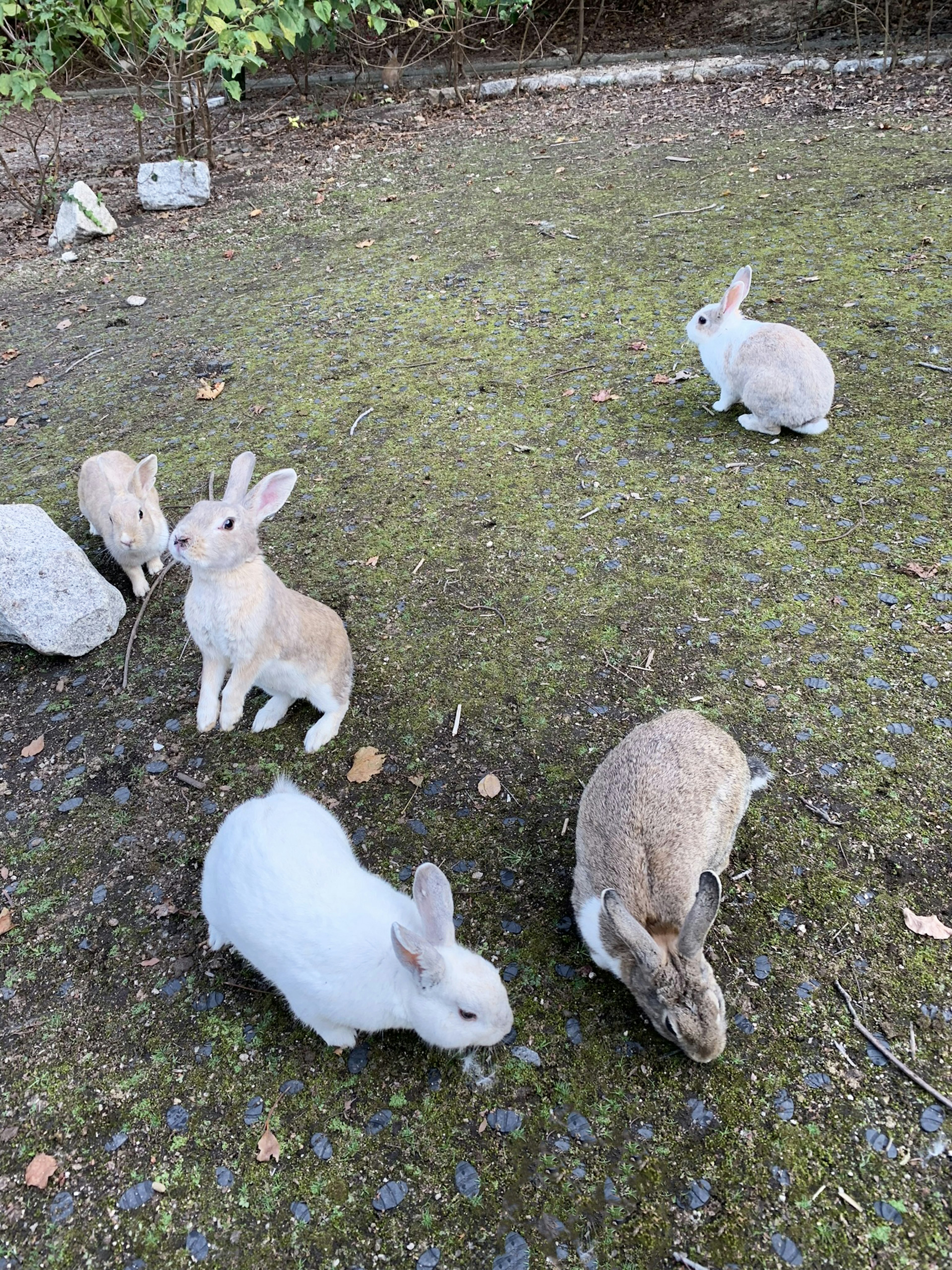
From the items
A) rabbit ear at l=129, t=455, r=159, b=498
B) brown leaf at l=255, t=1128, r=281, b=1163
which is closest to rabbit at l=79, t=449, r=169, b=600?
rabbit ear at l=129, t=455, r=159, b=498

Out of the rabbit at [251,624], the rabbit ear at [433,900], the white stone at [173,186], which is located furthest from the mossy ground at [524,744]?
the white stone at [173,186]

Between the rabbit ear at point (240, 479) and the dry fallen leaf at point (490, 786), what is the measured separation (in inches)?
57.1

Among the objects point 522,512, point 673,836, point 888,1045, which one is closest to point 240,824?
→ point 673,836

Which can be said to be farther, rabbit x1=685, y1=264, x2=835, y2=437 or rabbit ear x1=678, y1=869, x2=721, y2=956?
rabbit x1=685, y1=264, x2=835, y2=437

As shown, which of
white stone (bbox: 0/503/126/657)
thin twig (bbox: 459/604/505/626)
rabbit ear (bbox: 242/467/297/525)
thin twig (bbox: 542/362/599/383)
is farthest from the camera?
thin twig (bbox: 542/362/599/383)

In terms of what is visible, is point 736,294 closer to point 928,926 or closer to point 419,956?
point 928,926

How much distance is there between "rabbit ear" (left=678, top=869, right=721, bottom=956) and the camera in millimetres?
2145

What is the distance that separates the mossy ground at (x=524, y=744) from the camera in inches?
82.5

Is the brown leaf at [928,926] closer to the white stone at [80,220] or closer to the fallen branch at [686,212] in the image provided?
the fallen branch at [686,212]

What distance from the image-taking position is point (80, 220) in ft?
28.4

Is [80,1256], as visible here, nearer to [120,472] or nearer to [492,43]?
[120,472]

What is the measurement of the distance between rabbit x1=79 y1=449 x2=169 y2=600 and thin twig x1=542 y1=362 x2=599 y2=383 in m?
2.78

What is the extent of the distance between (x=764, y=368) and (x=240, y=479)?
122 inches

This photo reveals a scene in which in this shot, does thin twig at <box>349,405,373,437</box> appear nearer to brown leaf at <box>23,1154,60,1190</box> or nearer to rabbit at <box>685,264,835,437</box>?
rabbit at <box>685,264,835,437</box>
